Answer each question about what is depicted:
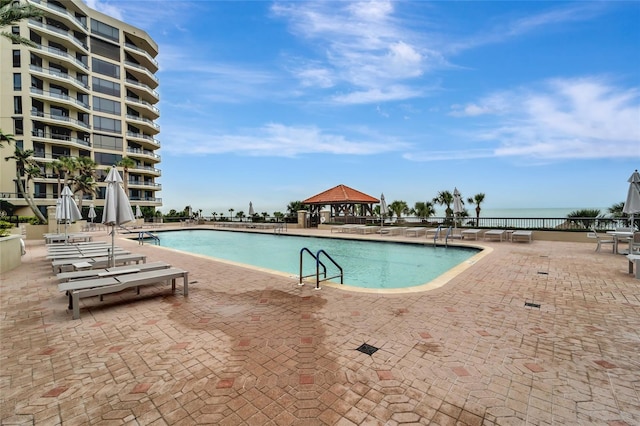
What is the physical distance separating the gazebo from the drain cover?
2003cm

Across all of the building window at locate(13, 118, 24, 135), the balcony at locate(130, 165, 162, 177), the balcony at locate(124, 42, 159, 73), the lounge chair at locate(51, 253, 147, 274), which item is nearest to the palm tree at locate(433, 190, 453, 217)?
the lounge chair at locate(51, 253, 147, 274)

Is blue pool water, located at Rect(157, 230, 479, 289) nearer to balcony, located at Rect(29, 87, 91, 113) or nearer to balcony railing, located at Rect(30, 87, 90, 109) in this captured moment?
balcony, located at Rect(29, 87, 91, 113)

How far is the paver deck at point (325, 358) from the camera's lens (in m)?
2.28

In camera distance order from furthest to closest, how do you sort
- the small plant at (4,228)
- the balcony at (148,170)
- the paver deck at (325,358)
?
the balcony at (148,170) < the small plant at (4,228) < the paver deck at (325,358)

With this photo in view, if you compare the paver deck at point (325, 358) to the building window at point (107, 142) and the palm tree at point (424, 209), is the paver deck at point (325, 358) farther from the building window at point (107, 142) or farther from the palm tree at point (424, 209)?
the building window at point (107, 142)

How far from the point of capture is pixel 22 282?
259 inches

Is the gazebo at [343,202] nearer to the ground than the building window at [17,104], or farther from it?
nearer to the ground

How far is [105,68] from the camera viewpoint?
119 ft

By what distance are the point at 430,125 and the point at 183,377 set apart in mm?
26264

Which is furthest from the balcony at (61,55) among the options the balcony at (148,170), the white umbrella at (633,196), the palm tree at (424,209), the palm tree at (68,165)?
the white umbrella at (633,196)

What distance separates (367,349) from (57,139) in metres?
41.8

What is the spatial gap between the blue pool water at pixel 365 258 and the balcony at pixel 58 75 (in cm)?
2844

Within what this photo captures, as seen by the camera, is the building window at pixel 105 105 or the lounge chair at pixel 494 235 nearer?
the lounge chair at pixel 494 235

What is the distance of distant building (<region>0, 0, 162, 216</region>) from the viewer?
29.4 meters
